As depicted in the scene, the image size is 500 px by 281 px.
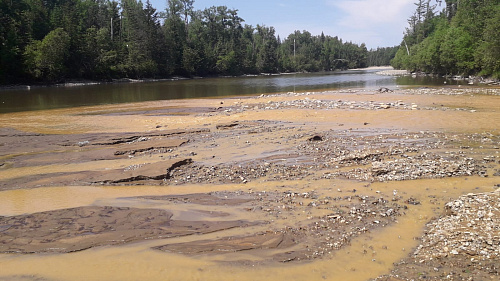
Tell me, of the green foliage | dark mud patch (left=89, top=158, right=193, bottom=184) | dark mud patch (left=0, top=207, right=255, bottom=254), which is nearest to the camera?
dark mud patch (left=0, top=207, right=255, bottom=254)

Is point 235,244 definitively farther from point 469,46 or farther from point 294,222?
point 469,46

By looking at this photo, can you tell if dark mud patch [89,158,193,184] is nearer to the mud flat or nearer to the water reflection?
the mud flat

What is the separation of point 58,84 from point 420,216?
66890 millimetres

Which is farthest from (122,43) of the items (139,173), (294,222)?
(294,222)

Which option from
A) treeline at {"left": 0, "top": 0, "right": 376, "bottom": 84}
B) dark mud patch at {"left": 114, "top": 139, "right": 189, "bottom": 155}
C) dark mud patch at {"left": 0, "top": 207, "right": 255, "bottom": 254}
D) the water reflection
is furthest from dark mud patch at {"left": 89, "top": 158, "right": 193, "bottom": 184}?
treeline at {"left": 0, "top": 0, "right": 376, "bottom": 84}

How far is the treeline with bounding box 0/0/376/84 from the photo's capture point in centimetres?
5866

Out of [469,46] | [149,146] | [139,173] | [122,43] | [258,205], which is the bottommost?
[258,205]

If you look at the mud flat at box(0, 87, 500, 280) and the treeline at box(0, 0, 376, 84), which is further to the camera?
the treeline at box(0, 0, 376, 84)

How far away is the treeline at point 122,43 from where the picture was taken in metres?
Result: 58.7

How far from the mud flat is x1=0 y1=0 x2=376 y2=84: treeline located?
54.0 metres

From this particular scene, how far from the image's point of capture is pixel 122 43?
277 feet

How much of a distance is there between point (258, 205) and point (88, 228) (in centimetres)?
336

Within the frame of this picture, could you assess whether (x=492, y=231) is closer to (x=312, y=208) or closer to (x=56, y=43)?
(x=312, y=208)

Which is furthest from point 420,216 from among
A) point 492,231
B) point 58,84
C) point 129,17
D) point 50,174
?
point 129,17
